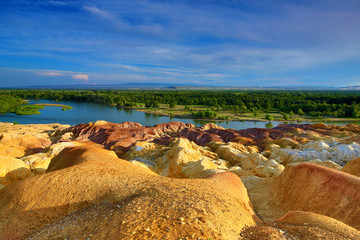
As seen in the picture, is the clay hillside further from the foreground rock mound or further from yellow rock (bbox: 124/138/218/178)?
yellow rock (bbox: 124/138/218/178)

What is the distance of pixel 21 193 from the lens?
9.03 metres

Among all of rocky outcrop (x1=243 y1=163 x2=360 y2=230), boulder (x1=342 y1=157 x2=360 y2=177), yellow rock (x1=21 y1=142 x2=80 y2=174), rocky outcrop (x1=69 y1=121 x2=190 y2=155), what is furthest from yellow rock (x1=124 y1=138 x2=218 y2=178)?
boulder (x1=342 y1=157 x2=360 y2=177)

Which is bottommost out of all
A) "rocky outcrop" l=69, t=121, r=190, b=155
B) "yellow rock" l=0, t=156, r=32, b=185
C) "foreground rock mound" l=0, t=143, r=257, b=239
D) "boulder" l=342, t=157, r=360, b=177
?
"rocky outcrop" l=69, t=121, r=190, b=155

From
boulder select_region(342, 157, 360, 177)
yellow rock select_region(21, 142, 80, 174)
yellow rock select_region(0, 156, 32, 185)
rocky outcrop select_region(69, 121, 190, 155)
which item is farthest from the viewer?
rocky outcrop select_region(69, 121, 190, 155)

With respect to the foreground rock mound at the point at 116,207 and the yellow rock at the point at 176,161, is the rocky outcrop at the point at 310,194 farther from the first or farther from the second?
the yellow rock at the point at 176,161

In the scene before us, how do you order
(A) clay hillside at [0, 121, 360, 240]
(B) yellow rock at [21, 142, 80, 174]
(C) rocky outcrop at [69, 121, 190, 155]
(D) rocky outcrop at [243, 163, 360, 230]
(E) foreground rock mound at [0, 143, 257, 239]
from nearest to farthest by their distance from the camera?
(E) foreground rock mound at [0, 143, 257, 239] → (A) clay hillside at [0, 121, 360, 240] → (D) rocky outcrop at [243, 163, 360, 230] → (B) yellow rock at [21, 142, 80, 174] → (C) rocky outcrop at [69, 121, 190, 155]

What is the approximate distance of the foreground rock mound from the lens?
640 cm

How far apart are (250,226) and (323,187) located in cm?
582

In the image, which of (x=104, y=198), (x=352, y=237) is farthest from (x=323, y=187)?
(x=104, y=198)

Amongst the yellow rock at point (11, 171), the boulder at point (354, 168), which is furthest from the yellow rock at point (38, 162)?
the boulder at point (354, 168)

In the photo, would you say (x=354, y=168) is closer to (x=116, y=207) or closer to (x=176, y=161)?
(x=176, y=161)

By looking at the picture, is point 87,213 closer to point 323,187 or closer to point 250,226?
point 250,226

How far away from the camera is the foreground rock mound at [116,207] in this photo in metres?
6.40

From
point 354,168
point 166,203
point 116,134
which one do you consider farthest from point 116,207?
point 116,134
